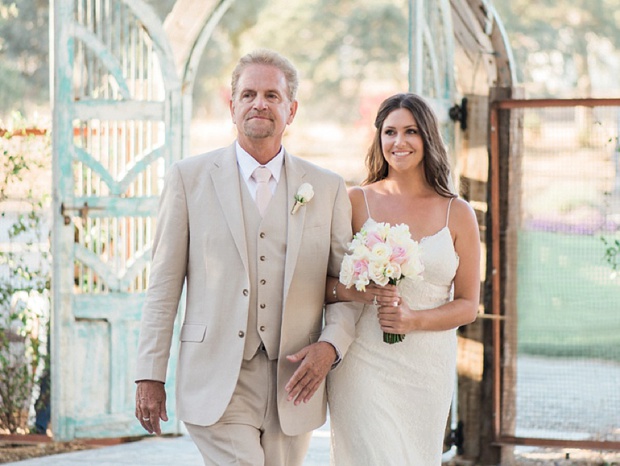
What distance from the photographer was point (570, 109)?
6391mm

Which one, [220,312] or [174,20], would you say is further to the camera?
[174,20]

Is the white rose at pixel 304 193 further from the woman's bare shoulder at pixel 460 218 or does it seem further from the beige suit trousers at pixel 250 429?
the woman's bare shoulder at pixel 460 218

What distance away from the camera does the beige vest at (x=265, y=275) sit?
3826mm

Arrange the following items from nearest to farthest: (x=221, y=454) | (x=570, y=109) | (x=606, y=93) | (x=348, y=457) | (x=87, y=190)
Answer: (x=221, y=454) → (x=348, y=457) → (x=570, y=109) → (x=87, y=190) → (x=606, y=93)

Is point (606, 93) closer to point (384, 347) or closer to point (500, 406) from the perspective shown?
point (500, 406)

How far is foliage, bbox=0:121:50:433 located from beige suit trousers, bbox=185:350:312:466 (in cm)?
382

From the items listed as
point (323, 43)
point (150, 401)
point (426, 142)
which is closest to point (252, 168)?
point (150, 401)

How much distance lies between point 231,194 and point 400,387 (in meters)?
1.24

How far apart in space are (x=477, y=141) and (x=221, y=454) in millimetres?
3275

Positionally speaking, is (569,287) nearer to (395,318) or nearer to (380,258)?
(395,318)

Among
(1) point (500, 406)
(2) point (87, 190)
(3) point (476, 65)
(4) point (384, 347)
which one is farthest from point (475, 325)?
(2) point (87, 190)

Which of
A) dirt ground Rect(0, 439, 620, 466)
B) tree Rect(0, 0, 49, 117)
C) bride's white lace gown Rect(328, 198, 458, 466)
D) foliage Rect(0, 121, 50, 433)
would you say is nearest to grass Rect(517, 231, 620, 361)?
dirt ground Rect(0, 439, 620, 466)

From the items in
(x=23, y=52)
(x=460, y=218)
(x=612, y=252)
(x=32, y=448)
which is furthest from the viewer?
(x=23, y=52)

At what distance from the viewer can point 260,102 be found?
3.82 metres
